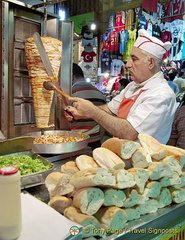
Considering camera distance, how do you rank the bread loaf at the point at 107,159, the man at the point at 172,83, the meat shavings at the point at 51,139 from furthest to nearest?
the man at the point at 172,83 < the meat shavings at the point at 51,139 < the bread loaf at the point at 107,159

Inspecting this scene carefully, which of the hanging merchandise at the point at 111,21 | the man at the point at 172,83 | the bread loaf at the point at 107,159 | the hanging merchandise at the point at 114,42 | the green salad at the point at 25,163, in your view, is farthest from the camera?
the hanging merchandise at the point at 111,21

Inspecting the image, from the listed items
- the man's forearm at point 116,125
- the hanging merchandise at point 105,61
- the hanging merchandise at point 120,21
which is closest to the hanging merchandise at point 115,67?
the hanging merchandise at point 105,61

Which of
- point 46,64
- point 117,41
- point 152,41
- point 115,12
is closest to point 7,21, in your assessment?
point 46,64

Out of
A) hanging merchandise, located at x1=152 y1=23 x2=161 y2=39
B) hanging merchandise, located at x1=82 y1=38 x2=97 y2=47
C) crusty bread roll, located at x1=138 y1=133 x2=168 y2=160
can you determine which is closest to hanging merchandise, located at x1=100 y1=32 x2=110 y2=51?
hanging merchandise, located at x1=82 y1=38 x2=97 y2=47

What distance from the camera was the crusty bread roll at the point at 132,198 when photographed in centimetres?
108

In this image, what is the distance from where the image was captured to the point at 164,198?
1.21m

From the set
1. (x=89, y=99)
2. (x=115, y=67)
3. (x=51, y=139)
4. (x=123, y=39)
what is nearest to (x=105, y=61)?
(x=115, y=67)

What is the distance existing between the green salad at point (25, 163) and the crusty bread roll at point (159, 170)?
707 mm

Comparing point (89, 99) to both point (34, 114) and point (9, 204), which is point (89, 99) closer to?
point (34, 114)

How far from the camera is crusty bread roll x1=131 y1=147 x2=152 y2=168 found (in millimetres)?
1232

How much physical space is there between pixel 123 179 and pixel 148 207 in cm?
20

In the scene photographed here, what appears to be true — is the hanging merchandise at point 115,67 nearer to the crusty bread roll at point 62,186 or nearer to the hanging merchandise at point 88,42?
the hanging merchandise at point 88,42

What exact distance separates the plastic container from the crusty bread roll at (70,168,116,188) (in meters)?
0.28

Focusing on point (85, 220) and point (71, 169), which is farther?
point (71, 169)
